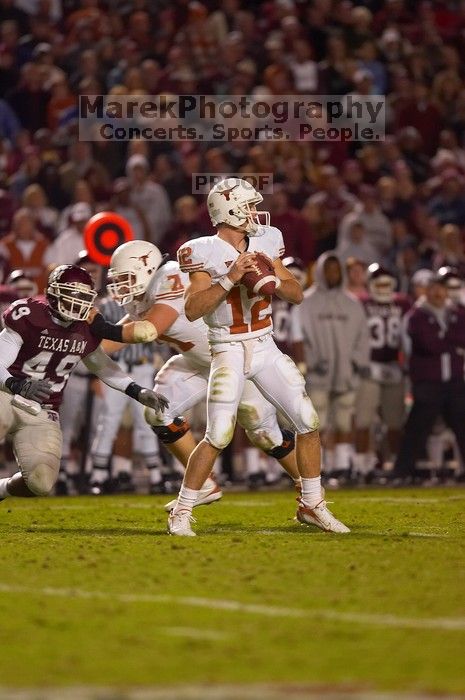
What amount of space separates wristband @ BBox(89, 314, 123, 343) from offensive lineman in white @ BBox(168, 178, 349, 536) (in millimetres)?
693

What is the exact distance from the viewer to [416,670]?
14.9 feet

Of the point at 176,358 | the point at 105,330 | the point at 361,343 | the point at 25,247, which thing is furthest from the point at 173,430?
the point at 25,247

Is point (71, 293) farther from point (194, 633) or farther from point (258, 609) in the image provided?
point (194, 633)

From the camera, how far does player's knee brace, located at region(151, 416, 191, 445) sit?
9.01 metres

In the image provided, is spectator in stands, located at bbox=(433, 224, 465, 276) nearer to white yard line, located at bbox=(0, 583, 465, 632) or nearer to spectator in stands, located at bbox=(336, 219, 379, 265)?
spectator in stands, located at bbox=(336, 219, 379, 265)

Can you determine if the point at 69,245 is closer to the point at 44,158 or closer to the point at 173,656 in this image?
the point at 44,158

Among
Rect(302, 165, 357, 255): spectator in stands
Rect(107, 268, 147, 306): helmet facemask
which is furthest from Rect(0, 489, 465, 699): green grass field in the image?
Rect(302, 165, 357, 255): spectator in stands

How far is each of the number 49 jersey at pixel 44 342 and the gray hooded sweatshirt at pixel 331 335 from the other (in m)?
4.86

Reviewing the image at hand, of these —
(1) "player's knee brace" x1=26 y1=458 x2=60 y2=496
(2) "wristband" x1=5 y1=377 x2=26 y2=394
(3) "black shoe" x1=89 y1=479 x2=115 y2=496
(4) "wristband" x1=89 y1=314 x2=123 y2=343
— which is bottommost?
(3) "black shoe" x1=89 y1=479 x2=115 y2=496

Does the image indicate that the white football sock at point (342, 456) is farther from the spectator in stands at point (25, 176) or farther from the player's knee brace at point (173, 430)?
the player's knee brace at point (173, 430)

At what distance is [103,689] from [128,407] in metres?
8.47

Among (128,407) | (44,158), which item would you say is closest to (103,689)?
(128,407)

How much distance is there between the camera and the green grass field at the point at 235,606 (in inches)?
179

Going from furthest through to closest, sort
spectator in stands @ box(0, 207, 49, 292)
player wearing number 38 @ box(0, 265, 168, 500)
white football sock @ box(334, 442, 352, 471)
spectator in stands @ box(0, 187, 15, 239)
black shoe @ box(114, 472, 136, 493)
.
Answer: spectator in stands @ box(0, 187, 15, 239)
spectator in stands @ box(0, 207, 49, 292)
white football sock @ box(334, 442, 352, 471)
black shoe @ box(114, 472, 136, 493)
player wearing number 38 @ box(0, 265, 168, 500)
